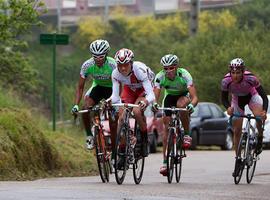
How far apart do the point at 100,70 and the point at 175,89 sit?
1261 millimetres

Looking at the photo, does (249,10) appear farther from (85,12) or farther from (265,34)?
(265,34)

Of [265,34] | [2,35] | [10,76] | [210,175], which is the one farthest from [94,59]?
[265,34]

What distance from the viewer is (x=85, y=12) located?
8281 cm

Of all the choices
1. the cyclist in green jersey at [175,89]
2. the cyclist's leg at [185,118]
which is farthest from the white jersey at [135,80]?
the cyclist's leg at [185,118]

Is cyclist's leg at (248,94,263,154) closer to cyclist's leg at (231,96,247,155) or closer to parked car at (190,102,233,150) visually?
cyclist's leg at (231,96,247,155)

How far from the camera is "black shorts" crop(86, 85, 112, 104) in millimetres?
15914

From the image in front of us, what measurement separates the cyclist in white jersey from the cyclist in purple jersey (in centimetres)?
119

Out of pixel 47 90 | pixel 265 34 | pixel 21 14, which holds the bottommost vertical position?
pixel 47 90

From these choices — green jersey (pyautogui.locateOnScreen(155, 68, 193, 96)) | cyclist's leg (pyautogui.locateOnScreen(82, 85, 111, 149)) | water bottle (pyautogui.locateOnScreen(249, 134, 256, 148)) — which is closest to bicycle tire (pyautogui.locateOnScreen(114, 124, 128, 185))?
cyclist's leg (pyautogui.locateOnScreen(82, 85, 111, 149))

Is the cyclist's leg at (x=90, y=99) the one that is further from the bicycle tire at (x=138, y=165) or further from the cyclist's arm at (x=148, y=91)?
the cyclist's arm at (x=148, y=91)

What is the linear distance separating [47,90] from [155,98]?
48667 mm

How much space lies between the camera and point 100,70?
1559 cm

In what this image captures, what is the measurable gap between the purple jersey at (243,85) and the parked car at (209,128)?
52.4 ft

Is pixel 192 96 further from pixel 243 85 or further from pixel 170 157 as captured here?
pixel 170 157
